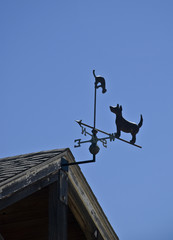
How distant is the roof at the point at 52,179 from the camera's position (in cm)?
435

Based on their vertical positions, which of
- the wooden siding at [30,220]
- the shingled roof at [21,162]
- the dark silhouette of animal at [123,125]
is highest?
the dark silhouette of animal at [123,125]

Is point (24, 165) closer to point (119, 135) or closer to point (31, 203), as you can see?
point (31, 203)

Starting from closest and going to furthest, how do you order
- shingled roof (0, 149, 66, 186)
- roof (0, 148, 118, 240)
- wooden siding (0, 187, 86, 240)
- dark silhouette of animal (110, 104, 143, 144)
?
roof (0, 148, 118, 240) < shingled roof (0, 149, 66, 186) < wooden siding (0, 187, 86, 240) < dark silhouette of animal (110, 104, 143, 144)

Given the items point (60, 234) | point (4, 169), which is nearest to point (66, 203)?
point (60, 234)

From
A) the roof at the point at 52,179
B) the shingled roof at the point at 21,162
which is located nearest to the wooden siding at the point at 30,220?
the roof at the point at 52,179

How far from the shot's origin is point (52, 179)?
15.8 feet

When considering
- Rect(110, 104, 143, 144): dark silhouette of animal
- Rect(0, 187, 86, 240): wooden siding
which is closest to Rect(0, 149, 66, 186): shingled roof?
Rect(0, 187, 86, 240): wooden siding

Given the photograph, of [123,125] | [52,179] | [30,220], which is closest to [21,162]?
[52,179]

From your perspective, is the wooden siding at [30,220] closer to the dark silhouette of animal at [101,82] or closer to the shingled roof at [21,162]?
the shingled roof at [21,162]

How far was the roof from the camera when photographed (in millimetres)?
4352

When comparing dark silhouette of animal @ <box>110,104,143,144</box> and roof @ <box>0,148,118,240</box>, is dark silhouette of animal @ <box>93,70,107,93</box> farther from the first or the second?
roof @ <box>0,148,118,240</box>

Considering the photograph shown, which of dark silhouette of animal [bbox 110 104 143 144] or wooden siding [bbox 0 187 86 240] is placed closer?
wooden siding [bbox 0 187 86 240]

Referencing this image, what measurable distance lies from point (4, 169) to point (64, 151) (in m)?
0.62

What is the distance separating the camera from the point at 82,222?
5.43 meters
